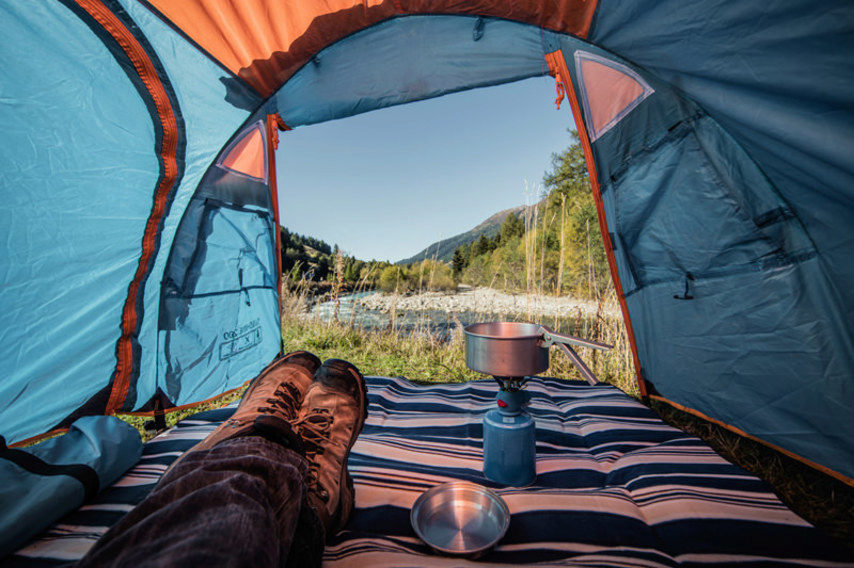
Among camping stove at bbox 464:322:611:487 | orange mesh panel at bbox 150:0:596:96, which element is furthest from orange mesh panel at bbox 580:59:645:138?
camping stove at bbox 464:322:611:487

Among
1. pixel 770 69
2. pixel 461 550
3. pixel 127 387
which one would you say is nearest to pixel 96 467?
pixel 127 387

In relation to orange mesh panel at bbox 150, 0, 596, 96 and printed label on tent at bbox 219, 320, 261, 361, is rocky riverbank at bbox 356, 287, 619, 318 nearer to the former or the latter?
printed label on tent at bbox 219, 320, 261, 361

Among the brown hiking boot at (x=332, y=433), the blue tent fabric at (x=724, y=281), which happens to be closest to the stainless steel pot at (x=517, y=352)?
the brown hiking boot at (x=332, y=433)

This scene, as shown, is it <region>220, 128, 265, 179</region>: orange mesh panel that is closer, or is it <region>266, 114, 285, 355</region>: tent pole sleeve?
<region>220, 128, 265, 179</region>: orange mesh panel

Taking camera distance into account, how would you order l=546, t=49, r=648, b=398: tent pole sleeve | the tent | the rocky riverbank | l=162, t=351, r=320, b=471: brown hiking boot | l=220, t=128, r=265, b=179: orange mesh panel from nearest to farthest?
l=162, t=351, r=320, b=471: brown hiking boot → the tent → l=546, t=49, r=648, b=398: tent pole sleeve → l=220, t=128, r=265, b=179: orange mesh panel → the rocky riverbank

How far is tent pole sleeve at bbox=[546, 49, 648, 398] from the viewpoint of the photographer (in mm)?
1801

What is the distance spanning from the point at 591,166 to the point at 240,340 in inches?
92.9

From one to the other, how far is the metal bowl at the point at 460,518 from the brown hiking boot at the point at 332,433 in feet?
0.71

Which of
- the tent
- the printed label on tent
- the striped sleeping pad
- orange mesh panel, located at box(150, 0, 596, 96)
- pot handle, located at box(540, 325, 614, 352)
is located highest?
Answer: orange mesh panel, located at box(150, 0, 596, 96)

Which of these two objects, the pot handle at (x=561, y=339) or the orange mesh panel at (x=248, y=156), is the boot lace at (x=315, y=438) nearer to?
the pot handle at (x=561, y=339)

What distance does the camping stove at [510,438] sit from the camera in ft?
3.68

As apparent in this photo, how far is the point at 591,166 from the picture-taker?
200 cm

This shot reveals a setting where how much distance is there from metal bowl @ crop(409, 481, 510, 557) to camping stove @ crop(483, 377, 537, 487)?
164 millimetres

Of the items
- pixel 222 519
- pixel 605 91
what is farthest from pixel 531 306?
pixel 222 519
